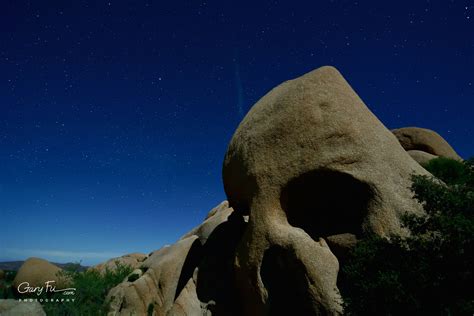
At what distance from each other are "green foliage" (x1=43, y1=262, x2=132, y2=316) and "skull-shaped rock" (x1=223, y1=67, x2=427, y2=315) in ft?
19.0

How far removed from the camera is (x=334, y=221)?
1512 cm

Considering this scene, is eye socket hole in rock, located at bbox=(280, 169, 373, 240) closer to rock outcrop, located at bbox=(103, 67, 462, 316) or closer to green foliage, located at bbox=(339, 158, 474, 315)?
rock outcrop, located at bbox=(103, 67, 462, 316)

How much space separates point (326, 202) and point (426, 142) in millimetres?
19928

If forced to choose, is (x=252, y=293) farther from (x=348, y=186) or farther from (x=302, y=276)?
(x=348, y=186)

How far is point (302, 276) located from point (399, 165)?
205 inches

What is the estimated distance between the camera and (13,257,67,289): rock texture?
2177 centimetres

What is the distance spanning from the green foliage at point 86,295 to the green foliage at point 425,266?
9334 millimetres

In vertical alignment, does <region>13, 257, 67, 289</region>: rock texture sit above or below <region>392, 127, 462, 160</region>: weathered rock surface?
below

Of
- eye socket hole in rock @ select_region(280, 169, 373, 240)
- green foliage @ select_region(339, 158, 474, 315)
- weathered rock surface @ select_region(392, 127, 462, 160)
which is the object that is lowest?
green foliage @ select_region(339, 158, 474, 315)

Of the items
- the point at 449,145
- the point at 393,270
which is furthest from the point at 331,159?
the point at 449,145

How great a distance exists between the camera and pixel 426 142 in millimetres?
31219

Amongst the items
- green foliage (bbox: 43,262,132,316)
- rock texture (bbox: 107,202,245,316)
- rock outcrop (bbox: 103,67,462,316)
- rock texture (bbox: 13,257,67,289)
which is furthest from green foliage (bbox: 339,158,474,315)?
rock texture (bbox: 13,257,67,289)

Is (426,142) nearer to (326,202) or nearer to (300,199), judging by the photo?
(326,202)

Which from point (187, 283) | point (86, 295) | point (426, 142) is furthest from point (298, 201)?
point (426, 142)
